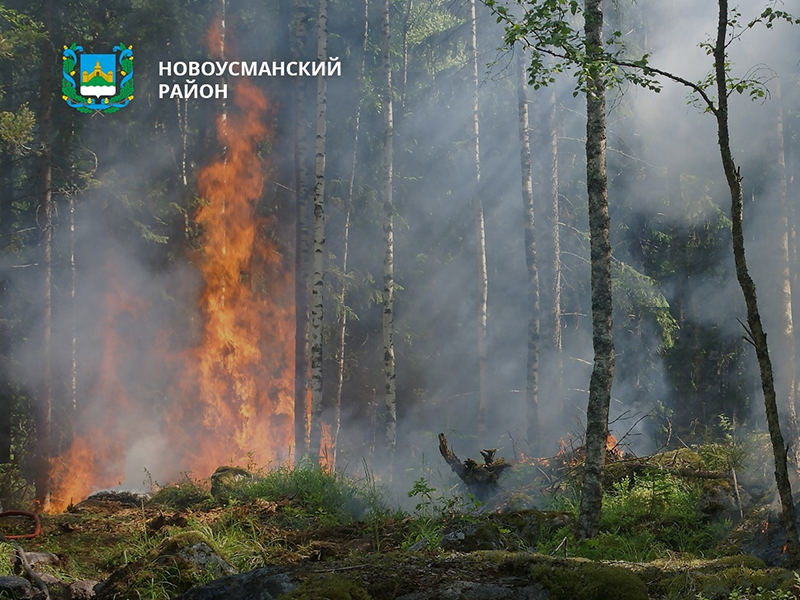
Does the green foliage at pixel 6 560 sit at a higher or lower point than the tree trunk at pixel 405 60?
lower

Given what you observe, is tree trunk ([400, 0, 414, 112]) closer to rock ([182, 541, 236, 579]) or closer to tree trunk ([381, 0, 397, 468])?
tree trunk ([381, 0, 397, 468])

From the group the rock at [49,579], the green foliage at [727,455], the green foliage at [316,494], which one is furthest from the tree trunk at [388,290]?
the rock at [49,579]

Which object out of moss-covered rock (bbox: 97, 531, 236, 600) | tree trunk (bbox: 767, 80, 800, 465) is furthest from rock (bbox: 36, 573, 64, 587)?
tree trunk (bbox: 767, 80, 800, 465)

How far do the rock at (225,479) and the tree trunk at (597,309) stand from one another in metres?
5.84

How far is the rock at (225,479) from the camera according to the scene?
11.1 metres

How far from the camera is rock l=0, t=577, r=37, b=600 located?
523 cm

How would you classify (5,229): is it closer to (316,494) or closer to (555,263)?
(316,494)

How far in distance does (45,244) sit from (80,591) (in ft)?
37.1

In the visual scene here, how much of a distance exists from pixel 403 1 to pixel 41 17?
13.6m

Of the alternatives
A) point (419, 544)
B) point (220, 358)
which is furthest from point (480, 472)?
point (220, 358)

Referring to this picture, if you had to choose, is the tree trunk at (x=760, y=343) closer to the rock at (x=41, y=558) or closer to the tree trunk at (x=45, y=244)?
the rock at (x=41, y=558)

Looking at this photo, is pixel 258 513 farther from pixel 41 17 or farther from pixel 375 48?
pixel 375 48

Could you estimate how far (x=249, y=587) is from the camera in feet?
12.5

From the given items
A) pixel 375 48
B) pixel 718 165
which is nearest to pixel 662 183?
pixel 718 165
